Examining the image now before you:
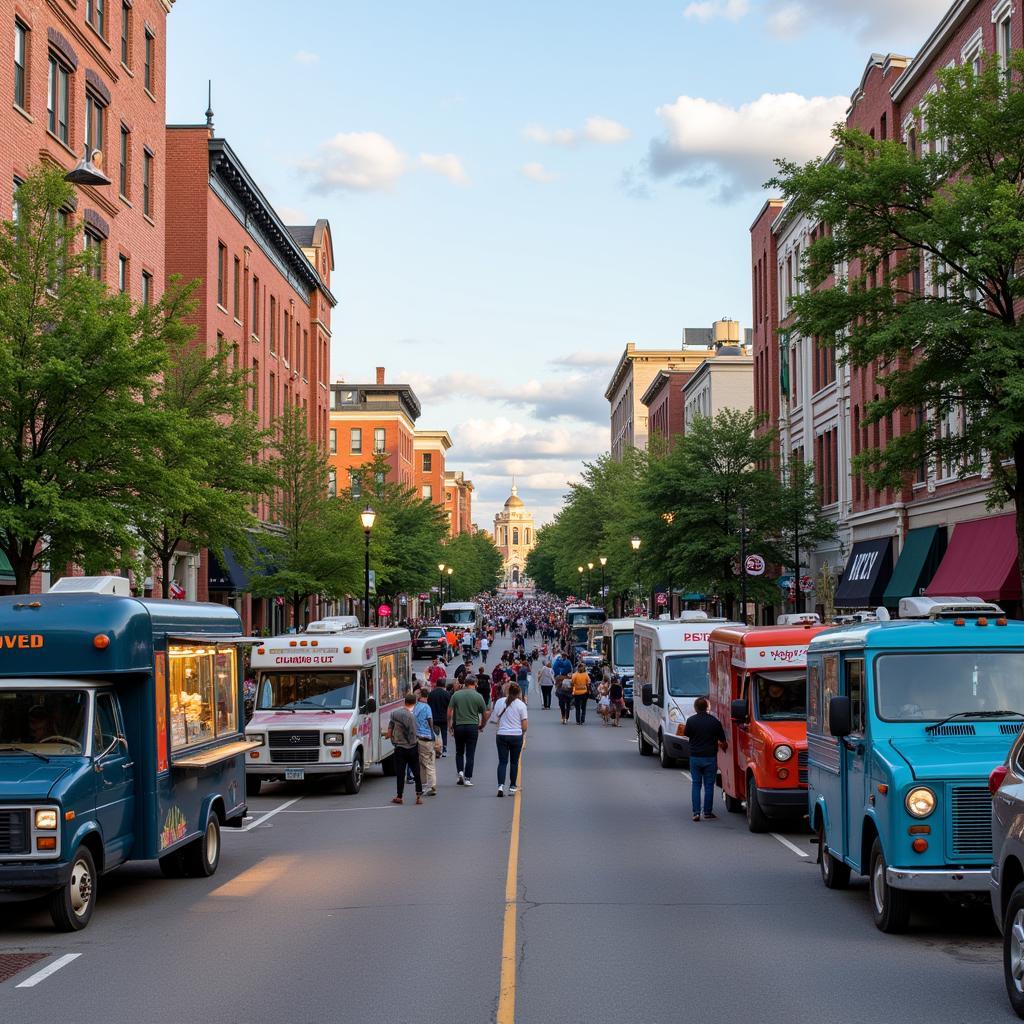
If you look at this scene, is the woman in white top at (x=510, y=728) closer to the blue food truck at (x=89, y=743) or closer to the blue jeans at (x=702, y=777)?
the blue jeans at (x=702, y=777)

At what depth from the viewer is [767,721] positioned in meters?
18.7

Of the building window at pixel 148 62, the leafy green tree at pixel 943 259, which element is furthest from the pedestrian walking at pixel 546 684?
the leafy green tree at pixel 943 259

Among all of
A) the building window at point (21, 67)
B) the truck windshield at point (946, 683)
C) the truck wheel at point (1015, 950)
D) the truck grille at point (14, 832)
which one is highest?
the building window at point (21, 67)

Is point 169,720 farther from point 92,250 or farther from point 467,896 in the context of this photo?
point 92,250

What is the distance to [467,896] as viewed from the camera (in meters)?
13.8

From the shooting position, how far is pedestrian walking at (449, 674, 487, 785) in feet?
81.4

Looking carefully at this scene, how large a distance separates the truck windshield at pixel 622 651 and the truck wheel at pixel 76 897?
35.5 m

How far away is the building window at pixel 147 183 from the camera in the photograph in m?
41.0

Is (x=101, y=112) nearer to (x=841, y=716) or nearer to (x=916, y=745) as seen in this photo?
(x=841, y=716)

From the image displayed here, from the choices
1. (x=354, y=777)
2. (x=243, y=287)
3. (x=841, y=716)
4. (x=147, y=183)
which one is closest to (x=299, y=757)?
(x=354, y=777)

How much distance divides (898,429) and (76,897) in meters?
37.0

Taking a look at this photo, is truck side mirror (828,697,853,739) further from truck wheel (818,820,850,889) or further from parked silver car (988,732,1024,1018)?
parked silver car (988,732,1024,1018)

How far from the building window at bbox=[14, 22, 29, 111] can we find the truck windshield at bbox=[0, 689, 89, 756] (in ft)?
72.3

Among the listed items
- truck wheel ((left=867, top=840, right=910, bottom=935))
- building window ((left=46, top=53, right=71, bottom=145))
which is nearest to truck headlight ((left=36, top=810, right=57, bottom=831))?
truck wheel ((left=867, top=840, right=910, bottom=935))
